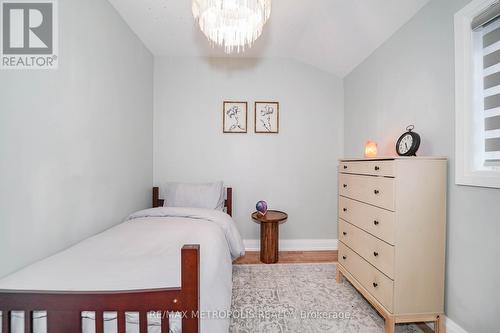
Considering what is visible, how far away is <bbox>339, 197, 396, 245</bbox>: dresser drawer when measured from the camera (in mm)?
1441

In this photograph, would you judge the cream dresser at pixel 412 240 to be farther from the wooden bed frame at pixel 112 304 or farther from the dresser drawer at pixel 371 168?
the wooden bed frame at pixel 112 304

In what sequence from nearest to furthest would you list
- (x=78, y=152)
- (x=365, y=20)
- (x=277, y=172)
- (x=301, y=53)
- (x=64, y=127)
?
1. (x=64, y=127)
2. (x=78, y=152)
3. (x=365, y=20)
4. (x=301, y=53)
5. (x=277, y=172)

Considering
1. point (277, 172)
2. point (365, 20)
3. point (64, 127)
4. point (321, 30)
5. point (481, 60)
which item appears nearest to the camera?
point (481, 60)

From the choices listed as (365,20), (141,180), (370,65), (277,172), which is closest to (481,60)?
(365,20)

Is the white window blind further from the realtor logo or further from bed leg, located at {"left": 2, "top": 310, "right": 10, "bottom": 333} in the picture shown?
the realtor logo

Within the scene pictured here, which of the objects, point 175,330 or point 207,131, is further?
point 207,131

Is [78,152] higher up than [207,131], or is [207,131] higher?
[207,131]

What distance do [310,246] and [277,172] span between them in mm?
1103

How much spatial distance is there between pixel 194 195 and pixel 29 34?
183cm

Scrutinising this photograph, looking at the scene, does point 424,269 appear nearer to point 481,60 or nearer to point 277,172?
point 481,60

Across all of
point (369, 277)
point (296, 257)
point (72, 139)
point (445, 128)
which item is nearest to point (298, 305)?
point (369, 277)

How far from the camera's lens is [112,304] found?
0.74 metres

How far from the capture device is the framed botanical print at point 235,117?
117 inches

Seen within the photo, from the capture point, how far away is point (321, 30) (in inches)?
90.4
